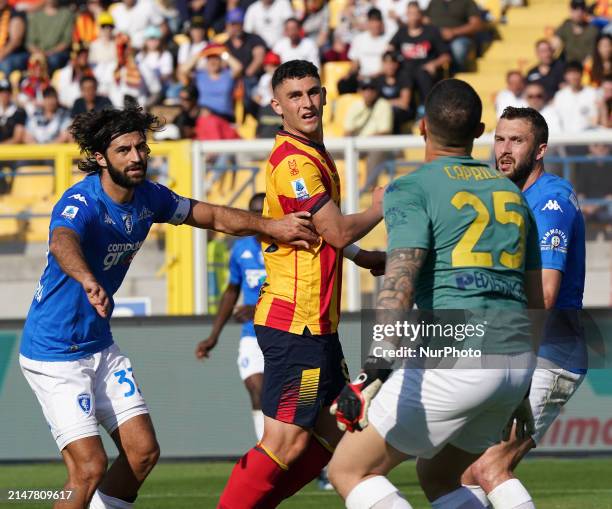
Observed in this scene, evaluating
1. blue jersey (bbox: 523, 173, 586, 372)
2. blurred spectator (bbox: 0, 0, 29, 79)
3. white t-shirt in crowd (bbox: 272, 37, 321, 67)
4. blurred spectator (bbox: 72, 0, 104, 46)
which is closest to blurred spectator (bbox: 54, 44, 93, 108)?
blurred spectator (bbox: 72, 0, 104, 46)

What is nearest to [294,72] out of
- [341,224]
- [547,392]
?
[341,224]

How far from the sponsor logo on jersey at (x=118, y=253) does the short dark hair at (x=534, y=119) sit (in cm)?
228

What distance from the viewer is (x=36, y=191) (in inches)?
550

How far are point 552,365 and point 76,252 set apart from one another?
270 cm

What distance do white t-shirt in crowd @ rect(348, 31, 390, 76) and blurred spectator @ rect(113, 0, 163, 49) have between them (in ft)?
11.4

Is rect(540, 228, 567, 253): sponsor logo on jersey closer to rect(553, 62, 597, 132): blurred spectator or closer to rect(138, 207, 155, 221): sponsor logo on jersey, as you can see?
rect(138, 207, 155, 221): sponsor logo on jersey

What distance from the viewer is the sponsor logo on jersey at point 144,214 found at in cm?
757

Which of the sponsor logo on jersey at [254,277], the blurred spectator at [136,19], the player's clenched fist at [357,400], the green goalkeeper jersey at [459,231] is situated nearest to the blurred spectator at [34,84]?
the blurred spectator at [136,19]

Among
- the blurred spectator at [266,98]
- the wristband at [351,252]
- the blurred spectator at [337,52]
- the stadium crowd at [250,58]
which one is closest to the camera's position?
the wristband at [351,252]

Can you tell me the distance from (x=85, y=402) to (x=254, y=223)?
136cm

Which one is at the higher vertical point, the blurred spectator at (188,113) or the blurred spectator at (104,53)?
the blurred spectator at (104,53)

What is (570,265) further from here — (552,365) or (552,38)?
(552,38)

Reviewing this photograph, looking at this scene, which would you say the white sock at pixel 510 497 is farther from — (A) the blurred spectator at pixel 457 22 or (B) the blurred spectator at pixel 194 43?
(B) the blurred spectator at pixel 194 43

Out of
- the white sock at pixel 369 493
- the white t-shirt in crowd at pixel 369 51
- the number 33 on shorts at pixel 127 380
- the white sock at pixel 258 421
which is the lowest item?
the white sock at pixel 258 421
